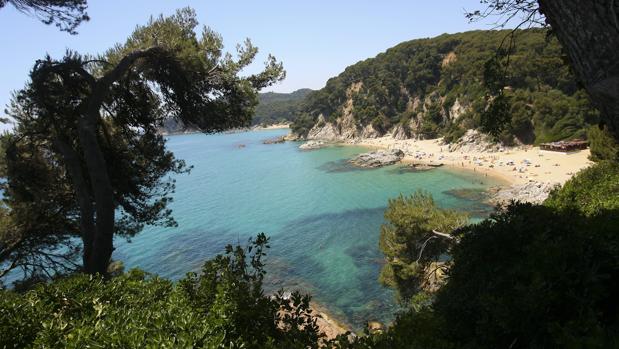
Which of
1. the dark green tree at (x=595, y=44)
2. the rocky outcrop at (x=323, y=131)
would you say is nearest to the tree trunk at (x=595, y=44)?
the dark green tree at (x=595, y=44)

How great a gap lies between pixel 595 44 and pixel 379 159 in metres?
63.4

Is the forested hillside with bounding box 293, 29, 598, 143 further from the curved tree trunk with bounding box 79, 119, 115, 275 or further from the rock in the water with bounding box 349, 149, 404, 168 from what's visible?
the curved tree trunk with bounding box 79, 119, 115, 275

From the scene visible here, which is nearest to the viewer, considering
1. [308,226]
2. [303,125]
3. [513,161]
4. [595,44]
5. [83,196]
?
[595,44]

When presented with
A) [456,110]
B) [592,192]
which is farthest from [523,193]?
[456,110]

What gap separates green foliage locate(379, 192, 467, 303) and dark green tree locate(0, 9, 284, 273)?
11.6 meters

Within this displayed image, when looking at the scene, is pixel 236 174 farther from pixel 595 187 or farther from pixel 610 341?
pixel 610 341

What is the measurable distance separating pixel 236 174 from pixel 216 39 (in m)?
68.4

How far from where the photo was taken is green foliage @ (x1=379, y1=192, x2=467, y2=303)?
58.1 feet

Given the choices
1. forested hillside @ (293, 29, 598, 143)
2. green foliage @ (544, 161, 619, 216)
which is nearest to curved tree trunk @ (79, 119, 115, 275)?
green foliage @ (544, 161, 619, 216)

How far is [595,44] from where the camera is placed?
9.08ft

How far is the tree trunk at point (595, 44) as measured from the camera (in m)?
2.69

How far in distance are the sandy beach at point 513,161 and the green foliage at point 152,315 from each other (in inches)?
1391

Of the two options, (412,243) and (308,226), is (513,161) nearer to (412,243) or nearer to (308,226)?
(308,226)

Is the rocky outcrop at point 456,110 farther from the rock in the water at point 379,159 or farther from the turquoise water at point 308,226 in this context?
the turquoise water at point 308,226
